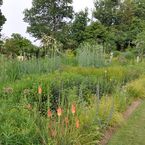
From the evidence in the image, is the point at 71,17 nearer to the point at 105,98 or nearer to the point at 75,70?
the point at 75,70

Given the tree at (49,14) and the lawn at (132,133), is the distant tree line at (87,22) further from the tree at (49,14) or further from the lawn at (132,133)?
the lawn at (132,133)

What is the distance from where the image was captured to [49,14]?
33375 mm

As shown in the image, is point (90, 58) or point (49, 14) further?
point (49, 14)

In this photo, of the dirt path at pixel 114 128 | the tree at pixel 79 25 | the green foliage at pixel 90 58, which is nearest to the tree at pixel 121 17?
the tree at pixel 79 25

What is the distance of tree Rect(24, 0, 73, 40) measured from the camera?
33281mm

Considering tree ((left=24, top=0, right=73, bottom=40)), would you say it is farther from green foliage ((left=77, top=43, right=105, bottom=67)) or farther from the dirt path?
the dirt path

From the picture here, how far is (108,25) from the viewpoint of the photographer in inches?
1321

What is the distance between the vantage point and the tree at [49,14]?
3328cm

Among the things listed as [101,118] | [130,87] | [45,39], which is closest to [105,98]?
[101,118]

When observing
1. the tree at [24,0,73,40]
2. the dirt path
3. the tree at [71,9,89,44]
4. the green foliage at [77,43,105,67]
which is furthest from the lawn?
the tree at [24,0,73,40]

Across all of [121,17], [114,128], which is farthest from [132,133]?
[121,17]

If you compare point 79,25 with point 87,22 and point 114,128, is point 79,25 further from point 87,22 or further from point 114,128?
point 114,128

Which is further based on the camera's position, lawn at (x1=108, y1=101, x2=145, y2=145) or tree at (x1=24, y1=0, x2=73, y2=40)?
tree at (x1=24, y1=0, x2=73, y2=40)

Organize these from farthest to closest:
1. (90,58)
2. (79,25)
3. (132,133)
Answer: (79,25)
(90,58)
(132,133)
